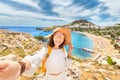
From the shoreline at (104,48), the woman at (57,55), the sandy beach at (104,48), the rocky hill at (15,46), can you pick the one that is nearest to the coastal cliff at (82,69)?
the rocky hill at (15,46)

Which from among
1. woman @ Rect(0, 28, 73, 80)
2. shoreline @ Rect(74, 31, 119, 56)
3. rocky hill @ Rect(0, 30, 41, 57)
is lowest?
shoreline @ Rect(74, 31, 119, 56)

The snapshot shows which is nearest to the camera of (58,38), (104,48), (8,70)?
(8,70)

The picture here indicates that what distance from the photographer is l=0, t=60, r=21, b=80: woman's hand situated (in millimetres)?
1371

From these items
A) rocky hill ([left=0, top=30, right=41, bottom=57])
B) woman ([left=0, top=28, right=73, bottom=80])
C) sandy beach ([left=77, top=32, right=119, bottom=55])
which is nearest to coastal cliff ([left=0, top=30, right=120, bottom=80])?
rocky hill ([left=0, top=30, right=41, bottom=57])

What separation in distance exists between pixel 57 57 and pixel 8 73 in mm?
1425

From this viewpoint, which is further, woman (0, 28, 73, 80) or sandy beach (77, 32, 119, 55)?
sandy beach (77, 32, 119, 55)

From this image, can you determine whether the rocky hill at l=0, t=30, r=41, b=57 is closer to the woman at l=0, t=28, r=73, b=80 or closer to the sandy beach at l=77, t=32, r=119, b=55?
the woman at l=0, t=28, r=73, b=80

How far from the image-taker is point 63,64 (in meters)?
2.84

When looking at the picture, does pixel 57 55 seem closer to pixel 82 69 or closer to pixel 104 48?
pixel 82 69

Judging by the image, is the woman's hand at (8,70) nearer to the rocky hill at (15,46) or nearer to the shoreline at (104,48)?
the rocky hill at (15,46)

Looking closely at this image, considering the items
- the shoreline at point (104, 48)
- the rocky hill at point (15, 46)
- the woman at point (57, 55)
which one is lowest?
the shoreline at point (104, 48)

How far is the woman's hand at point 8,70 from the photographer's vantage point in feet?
4.50

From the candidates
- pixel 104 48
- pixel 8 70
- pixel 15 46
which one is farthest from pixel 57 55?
pixel 104 48

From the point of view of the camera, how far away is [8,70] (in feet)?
4.61
